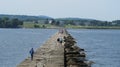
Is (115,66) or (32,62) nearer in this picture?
(32,62)

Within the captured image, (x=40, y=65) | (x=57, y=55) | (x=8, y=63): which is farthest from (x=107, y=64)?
(x=40, y=65)

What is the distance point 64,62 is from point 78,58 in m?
4.15

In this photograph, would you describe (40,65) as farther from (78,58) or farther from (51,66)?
(78,58)

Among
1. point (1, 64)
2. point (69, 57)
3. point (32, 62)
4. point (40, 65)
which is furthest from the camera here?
point (1, 64)

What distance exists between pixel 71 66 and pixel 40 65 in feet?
10.3

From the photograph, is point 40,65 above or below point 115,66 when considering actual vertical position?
above

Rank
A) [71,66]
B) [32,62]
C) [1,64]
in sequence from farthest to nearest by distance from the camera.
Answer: [1,64], [32,62], [71,66]

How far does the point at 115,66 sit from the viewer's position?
→ 47000 millimetres

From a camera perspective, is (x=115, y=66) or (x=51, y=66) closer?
(x=51, y=66)

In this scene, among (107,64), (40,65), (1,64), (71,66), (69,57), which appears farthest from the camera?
(107,64)

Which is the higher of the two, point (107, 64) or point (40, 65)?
point (40, 65)

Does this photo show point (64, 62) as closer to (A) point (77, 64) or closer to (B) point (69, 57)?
(A) point (77, 64)

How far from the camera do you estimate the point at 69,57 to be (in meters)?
34.3

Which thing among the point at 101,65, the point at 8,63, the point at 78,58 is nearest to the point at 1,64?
the point at 8,63
